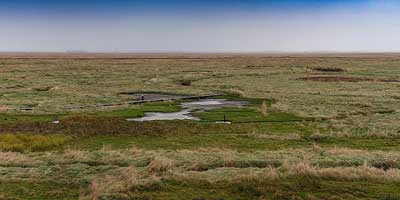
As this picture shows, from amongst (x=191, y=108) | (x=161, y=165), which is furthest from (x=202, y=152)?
(x=191, y=108)

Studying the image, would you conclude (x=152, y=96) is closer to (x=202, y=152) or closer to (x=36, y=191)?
(x=202, y=152)

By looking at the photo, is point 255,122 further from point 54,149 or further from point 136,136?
point 54,149

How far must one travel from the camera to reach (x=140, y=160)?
68.0 ft

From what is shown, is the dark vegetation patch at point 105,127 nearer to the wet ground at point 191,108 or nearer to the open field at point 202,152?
the open field at point 202,152

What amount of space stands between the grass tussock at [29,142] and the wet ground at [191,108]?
929 cm

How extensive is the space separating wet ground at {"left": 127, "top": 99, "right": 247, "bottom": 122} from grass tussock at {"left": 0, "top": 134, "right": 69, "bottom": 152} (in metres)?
9.29

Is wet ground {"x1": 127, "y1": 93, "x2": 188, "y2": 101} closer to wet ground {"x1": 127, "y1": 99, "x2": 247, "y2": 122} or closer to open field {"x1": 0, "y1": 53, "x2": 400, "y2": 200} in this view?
wet ground {"x1": 127, "y1": 99, "x2": 247, "y2": 122}

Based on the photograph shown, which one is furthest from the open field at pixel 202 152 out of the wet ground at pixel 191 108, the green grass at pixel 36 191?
the wet ground at pixel 191 108

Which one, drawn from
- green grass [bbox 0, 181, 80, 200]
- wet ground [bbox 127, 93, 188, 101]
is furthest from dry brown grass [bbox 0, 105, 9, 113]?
green grass [bbox 0, 181, 80, 200]

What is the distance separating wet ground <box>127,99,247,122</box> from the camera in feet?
119

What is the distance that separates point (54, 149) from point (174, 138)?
674 centimetres

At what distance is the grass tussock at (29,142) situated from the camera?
78.7ft

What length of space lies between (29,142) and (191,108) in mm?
19495

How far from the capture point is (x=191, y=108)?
42.9m
